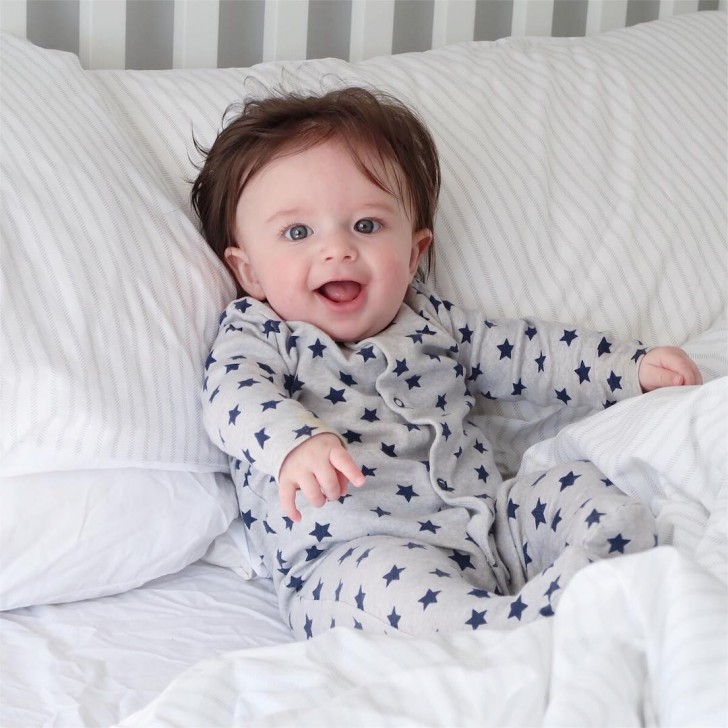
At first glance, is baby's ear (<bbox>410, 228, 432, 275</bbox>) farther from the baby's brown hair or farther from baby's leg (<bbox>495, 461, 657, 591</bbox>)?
baby's leg (<bbox>495, 461, 657, 591</bbox>)

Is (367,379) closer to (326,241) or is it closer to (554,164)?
(326,241)

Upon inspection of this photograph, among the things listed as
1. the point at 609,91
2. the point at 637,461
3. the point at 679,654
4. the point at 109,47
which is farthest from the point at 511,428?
the point at 109,47

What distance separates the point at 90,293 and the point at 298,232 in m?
0.24

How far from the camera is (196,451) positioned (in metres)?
1.06

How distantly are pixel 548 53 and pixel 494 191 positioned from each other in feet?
0.97

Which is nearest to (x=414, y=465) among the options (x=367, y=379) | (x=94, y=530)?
(x=367, y=379)

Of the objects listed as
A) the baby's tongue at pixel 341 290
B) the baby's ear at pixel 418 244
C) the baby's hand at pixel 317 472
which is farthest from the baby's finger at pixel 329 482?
the baby's ear at pixel 418 244

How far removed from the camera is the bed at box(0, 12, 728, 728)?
2.15 ft

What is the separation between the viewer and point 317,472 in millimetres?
904

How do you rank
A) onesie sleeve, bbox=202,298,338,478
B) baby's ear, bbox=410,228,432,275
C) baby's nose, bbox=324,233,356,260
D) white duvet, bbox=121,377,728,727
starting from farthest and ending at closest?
1. baby's ear, bbox=410,228,432,275
2. baby's nose, bbox=324,233,356,260
3. onesie sleeve, bbox=202,298,338,478
4. white duvet, bbox=121,377,728,727

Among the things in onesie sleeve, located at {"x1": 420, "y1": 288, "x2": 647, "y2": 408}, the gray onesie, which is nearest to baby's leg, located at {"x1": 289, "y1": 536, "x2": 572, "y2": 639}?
the gray onesie

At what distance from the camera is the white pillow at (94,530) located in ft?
3.12

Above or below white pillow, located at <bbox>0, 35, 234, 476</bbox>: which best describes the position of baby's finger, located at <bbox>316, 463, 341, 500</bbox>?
below

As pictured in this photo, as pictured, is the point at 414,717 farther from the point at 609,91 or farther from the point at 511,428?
the point at 609,91
